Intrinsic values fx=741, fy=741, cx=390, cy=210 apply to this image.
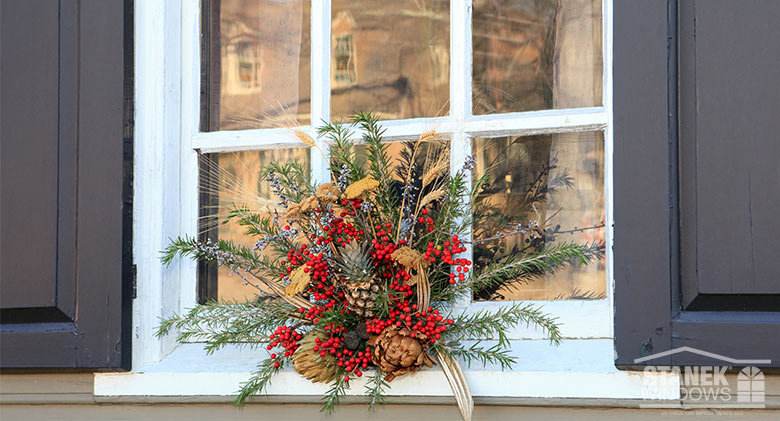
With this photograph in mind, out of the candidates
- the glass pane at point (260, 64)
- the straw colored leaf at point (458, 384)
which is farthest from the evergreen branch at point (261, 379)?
the glass pane at point (260, 64)

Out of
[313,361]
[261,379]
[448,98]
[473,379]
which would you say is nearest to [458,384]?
[473,379]

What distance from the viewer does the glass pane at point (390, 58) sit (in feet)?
5.44

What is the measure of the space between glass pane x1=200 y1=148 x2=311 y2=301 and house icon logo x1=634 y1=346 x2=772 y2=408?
87cm

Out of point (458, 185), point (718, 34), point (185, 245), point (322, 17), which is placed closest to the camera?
point (718, 34)

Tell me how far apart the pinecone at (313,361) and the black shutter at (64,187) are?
1.37 ft

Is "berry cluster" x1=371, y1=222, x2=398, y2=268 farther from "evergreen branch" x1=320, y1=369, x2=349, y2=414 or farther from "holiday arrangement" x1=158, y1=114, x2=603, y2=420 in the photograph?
"evergreen branch" x1=320, y1=369, x2=349, y2=414

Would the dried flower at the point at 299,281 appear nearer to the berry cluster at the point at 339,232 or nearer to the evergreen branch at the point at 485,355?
the berry cluster at the point at 339,232

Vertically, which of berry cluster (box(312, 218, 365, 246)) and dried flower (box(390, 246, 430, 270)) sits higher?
berry cluster (box(312, 218, 365, 246))

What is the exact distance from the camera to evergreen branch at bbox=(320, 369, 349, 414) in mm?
1388

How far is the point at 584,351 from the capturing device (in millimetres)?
1441

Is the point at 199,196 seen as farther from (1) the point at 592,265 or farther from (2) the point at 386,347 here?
(1) the point at 592,265

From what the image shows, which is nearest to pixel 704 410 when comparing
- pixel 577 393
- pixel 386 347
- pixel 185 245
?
pixel 577 393

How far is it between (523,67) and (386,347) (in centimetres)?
68

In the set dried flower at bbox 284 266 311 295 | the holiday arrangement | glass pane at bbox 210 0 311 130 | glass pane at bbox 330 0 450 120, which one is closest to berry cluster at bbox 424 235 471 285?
the holiday arrangement
